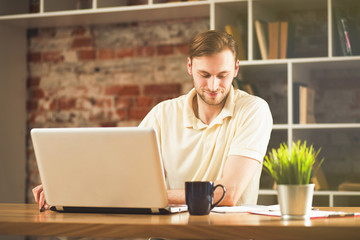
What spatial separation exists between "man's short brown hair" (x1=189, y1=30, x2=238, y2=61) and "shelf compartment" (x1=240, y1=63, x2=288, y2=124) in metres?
0.78

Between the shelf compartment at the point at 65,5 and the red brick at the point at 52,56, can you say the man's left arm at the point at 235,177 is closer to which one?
the shelf compartment at the point at 65,5

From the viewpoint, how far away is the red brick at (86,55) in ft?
12.0

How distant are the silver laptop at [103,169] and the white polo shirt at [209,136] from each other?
656mm

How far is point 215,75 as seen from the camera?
2.24 m

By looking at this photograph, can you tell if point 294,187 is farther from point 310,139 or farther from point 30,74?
point 30,74

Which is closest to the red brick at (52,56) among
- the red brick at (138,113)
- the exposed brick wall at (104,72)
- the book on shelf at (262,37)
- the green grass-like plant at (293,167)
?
the exposed brick wall at (104,72)

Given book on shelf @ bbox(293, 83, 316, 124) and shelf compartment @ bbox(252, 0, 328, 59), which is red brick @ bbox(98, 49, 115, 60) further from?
book on shelf @ bbox(293, 83, 316, 124)

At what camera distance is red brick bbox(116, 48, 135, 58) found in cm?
357

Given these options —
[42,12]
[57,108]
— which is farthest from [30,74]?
[42,12]

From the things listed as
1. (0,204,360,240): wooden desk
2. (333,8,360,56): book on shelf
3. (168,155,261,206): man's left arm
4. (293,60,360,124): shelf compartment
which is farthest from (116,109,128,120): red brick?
(0,204,360,240): wooden desk

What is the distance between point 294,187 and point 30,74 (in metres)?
2.84

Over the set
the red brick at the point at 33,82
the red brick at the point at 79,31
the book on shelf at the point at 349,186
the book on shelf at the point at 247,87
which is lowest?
the book on shelf at the point at 349,186

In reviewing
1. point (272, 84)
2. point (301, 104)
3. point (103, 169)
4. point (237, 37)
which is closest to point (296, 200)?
point (103, 169)

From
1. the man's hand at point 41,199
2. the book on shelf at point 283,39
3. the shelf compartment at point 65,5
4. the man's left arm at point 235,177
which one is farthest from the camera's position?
the shelf compartment at point 65,5
